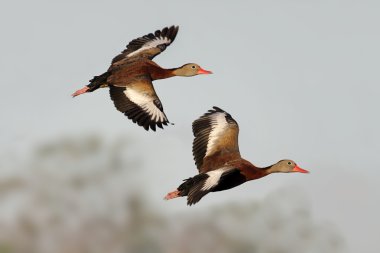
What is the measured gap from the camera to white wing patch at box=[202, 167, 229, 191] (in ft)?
60.0

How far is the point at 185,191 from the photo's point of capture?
19453 mm

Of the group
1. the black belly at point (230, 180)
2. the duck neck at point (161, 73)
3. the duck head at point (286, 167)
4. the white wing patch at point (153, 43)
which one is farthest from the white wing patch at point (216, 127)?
the white wing patch at point (153, 43)

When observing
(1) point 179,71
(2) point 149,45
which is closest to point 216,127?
(1) point 179,71

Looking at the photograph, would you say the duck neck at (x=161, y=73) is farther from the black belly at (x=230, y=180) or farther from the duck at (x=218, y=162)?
the black belly at (x=230, y=180)

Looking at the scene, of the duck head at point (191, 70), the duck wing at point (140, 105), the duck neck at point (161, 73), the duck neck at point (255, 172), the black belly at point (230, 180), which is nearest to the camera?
the black belly at point (230, 180)

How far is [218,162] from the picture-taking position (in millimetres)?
20094

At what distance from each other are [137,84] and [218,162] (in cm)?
259

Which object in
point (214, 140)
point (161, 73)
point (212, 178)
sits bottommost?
point (212, 178)

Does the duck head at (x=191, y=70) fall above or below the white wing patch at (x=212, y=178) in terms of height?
above

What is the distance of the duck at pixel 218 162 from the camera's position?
18794 mm

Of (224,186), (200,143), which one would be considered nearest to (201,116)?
(200,143)

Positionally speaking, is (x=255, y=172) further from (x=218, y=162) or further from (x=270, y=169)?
(x=218, y=162)

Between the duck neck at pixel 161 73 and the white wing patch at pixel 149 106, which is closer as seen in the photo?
the white wing patch at pixel 149 106

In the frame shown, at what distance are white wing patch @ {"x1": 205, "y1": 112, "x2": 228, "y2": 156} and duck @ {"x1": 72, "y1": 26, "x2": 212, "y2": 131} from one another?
0.97m
